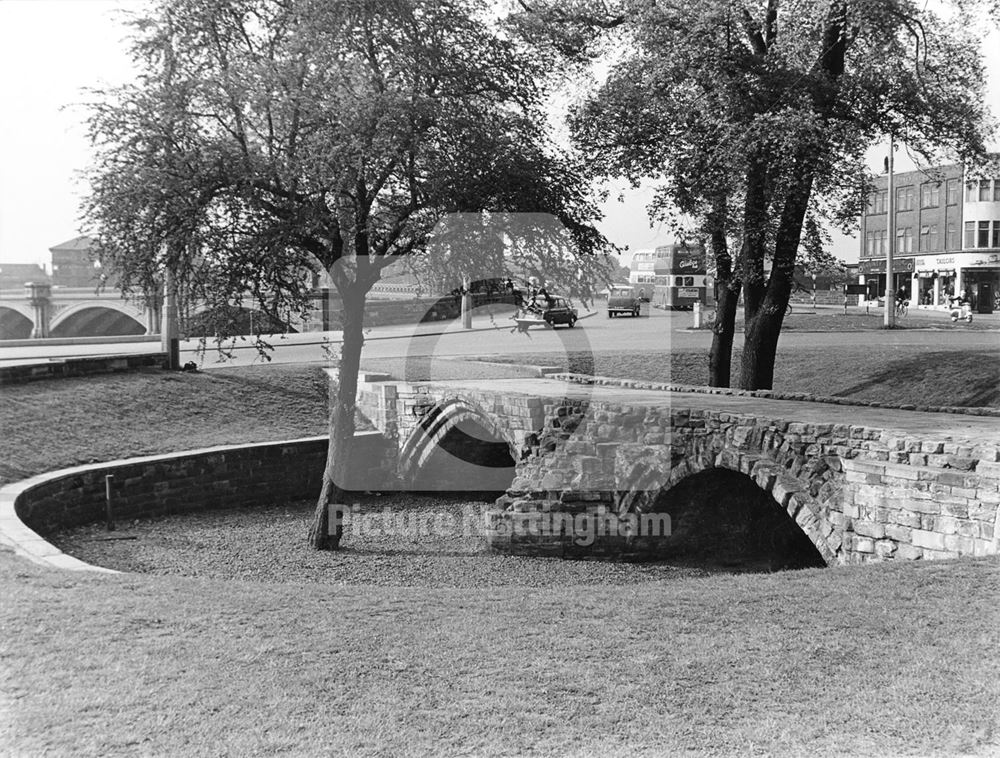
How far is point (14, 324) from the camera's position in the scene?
42.1 meters

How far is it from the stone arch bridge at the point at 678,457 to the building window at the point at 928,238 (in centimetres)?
3100

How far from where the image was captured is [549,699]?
6160mm

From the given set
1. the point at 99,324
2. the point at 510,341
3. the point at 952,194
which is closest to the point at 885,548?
the point at 510,341

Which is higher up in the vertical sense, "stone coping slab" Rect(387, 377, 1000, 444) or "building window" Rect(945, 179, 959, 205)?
"building window" Rect(945, 179, 959, 205)

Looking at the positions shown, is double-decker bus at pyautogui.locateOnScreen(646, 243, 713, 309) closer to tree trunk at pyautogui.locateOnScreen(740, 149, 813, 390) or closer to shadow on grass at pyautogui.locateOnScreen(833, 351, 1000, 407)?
shadow on grass at pyautogui.locateOnScreen(833, 351, 1000, 407)

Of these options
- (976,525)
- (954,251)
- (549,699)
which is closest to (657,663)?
(549,699)

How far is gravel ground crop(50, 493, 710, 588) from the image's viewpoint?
46.0ft

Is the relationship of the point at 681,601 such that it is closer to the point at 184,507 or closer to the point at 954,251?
the point at 184,507

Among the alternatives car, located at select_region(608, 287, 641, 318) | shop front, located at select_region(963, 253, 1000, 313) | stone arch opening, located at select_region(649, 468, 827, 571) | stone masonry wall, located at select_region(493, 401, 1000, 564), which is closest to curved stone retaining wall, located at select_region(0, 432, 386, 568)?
stone masonry wall, located at select_region(493, 401, 1000, 564)

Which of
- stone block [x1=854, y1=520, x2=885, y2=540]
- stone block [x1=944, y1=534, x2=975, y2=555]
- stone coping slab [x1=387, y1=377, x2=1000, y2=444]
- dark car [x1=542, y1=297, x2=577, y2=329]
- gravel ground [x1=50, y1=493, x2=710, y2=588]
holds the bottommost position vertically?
gravel ground [x1=50, y1=493, x2=710, y2=588]

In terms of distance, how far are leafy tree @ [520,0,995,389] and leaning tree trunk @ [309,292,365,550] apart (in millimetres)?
5354

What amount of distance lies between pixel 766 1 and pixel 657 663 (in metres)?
13.3

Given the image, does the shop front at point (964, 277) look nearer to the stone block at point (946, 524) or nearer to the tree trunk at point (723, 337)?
the tree trunk at point (723, 337)

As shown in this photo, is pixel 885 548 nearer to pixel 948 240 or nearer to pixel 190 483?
pixel 190 483
